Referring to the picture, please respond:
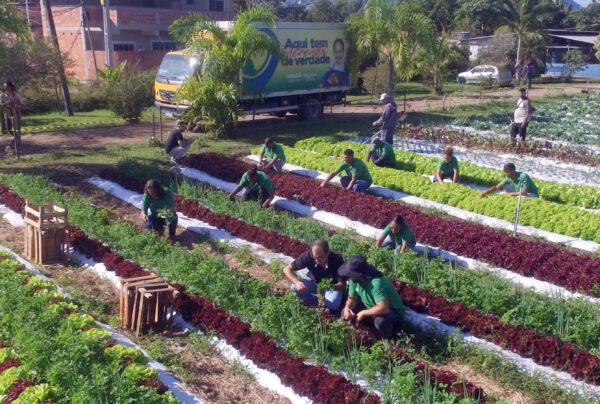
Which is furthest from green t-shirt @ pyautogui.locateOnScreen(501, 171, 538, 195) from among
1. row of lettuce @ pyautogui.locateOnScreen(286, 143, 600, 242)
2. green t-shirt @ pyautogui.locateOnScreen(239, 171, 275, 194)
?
green t-shirt @ pyautogui.locateOnScreen(239, 171, 275, 194)

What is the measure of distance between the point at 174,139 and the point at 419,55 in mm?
17527

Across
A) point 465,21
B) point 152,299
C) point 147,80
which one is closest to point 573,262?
point 152,299

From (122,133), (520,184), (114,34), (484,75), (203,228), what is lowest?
(203,228)

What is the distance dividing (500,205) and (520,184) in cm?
51

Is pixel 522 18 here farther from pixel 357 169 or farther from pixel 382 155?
pixel 357 169

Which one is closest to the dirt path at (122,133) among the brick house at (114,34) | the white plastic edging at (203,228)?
the white plastic edging at (203,228)

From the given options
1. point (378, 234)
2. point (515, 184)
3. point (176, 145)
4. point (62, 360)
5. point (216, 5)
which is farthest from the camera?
point (216, 5)

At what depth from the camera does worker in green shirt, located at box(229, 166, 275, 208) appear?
11.7m

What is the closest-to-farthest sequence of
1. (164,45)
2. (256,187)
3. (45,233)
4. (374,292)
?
(374,292), (45,233), (256,187), (164,45)

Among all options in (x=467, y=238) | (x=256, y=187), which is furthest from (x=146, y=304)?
(x=467, y=238)

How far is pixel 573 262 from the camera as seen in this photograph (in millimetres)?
8797

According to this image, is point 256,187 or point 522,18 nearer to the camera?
point 256,187

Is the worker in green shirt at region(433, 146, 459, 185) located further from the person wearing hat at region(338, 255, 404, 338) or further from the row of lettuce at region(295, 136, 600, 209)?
the person wearing hat at region(338, 255, 404, 338)

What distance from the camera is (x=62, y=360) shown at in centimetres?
587
